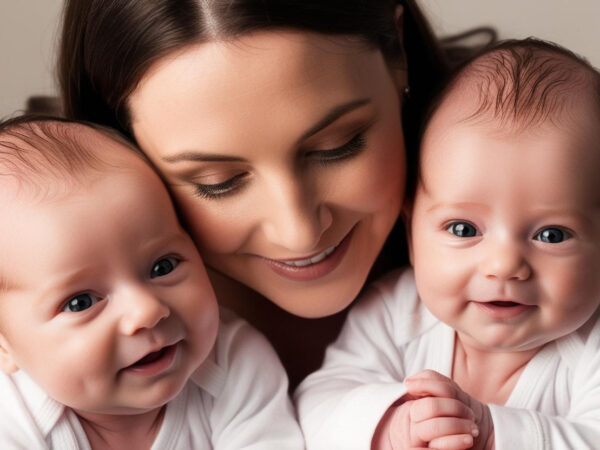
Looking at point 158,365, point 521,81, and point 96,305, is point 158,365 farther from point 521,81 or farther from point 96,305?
point 521,81

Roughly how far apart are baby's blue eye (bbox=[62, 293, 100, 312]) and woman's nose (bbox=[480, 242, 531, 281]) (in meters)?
0.56

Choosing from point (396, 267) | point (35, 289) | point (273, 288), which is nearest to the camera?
point (35, 289)

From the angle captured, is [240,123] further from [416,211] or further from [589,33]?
[589,33]

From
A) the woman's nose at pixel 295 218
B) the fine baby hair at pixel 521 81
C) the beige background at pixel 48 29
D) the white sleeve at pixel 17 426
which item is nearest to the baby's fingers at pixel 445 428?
the woman's nose at pixel 295 218

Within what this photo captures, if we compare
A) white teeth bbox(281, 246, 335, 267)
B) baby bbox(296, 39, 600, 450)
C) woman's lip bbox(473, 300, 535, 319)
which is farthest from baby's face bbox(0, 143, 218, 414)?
woman's lip bbox(473, 300, 535, 319)

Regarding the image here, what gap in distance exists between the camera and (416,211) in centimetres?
144

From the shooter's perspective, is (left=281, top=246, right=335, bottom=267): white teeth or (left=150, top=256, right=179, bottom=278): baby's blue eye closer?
(left=150, top=256, right=179, bottom=278): baby's blue eye

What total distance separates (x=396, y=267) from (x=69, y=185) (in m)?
0.72

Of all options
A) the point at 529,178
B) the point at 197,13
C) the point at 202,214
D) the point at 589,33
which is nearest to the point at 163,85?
the point at 197,13

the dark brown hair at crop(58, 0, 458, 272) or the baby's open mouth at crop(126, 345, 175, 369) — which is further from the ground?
the dark brown hair at crop(58, 0, 458, 272)

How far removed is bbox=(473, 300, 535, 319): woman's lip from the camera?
4.36ft

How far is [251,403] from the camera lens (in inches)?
58.2

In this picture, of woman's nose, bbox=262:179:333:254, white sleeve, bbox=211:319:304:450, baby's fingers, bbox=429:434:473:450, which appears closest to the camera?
baby's fingers, bbox=429:434:473:450

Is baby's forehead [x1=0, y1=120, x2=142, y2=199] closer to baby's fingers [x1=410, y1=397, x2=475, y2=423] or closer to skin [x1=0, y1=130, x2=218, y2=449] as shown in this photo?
skin [x1=0, y1=130, x2=218, y2=449]
